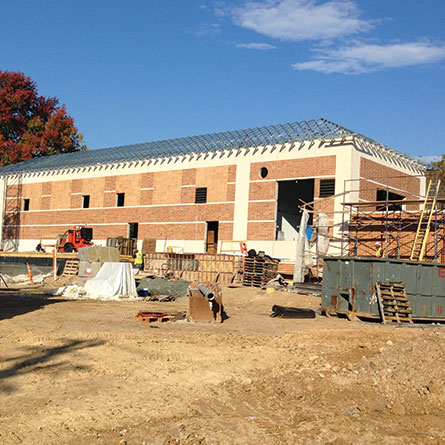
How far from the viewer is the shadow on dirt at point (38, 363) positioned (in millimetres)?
9367

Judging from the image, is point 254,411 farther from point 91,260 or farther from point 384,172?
point 384,172

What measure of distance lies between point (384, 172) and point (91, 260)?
1749 centimetres

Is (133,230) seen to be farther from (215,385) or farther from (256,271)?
(215,385)

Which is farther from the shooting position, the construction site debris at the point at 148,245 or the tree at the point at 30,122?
the tree at the point at 30,122

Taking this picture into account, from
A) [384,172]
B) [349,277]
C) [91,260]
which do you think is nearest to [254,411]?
[349,277]

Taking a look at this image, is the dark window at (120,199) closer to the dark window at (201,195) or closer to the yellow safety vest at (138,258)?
the dark window at (201,195)

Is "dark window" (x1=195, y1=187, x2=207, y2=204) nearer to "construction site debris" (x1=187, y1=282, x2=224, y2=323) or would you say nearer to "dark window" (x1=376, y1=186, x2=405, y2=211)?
"dark window" (x1=376, y1=186, x2=405, y2=211)

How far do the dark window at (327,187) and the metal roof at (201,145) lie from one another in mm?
2390

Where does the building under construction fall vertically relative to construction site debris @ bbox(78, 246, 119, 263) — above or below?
above

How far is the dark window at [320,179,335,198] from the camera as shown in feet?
98.3

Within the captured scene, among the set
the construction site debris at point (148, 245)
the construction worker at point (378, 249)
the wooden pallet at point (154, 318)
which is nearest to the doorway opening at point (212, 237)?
the construction site debris at point (148, 245)

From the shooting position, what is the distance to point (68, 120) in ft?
202

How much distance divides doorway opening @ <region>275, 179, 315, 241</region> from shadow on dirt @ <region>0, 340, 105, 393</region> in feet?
78.1

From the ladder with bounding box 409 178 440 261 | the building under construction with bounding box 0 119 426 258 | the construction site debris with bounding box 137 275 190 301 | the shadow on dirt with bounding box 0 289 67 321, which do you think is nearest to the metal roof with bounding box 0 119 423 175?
the building under construction with bounding box 0 119 426 258
